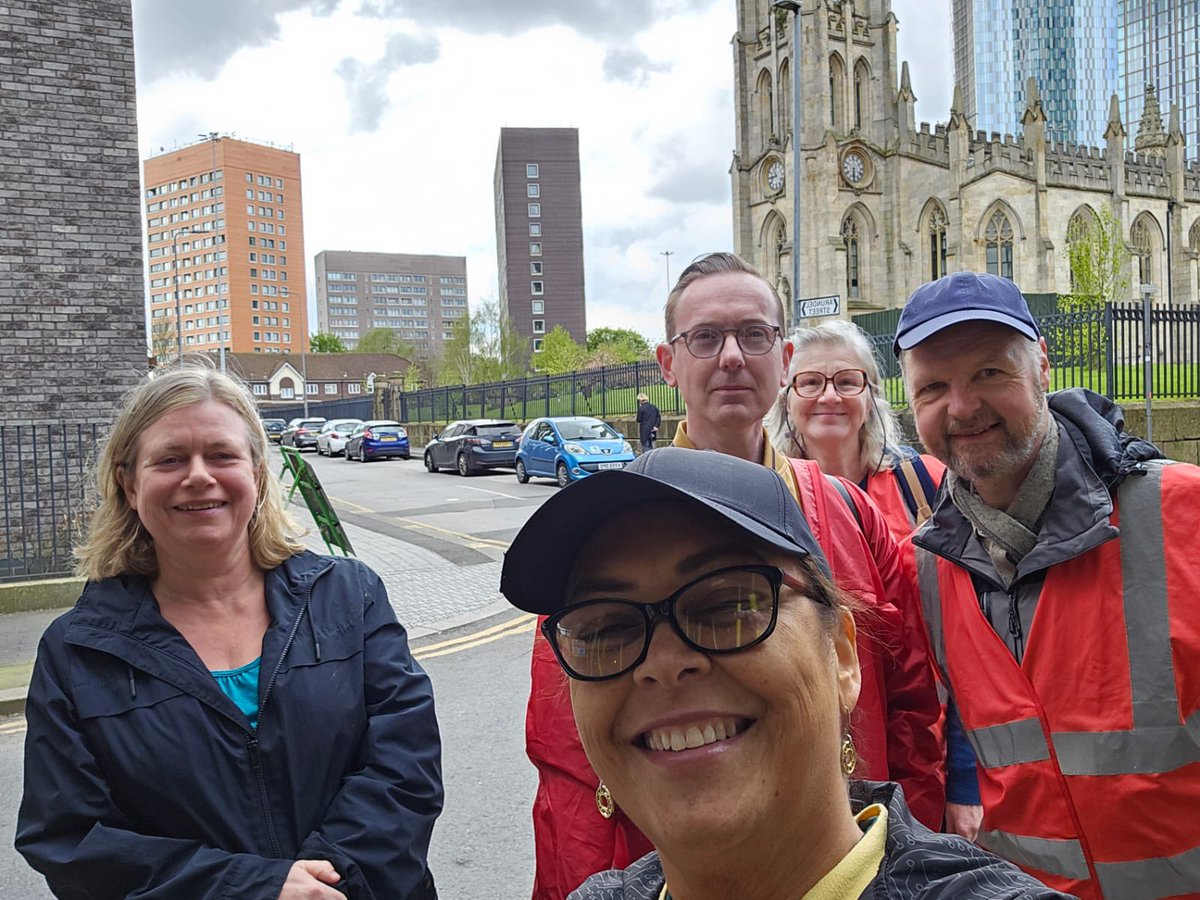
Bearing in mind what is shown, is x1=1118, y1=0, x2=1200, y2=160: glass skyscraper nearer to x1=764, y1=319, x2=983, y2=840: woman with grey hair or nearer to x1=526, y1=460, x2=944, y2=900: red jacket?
x1=764, y1=319, x2=983, y2=840: woman with grey hair

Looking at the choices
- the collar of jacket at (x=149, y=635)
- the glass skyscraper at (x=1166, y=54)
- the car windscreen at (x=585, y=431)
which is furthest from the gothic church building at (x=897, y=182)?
the glass skyscraper at (x=1166, y=54)

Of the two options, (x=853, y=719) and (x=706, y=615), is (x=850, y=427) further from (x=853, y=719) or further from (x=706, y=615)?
(x=706, y=615)

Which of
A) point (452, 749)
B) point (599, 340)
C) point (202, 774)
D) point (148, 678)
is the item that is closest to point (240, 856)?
point (202, 774)

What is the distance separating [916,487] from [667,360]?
1.13 meters

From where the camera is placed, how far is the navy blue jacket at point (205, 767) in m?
2.00

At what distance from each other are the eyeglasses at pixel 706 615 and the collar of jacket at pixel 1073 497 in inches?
37.2

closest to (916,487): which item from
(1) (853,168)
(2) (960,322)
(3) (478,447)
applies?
(2) (960,322)

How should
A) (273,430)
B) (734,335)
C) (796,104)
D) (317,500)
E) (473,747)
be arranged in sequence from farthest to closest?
(273,430)
(796,104)
(317,500)
(473,747)
(734,335)

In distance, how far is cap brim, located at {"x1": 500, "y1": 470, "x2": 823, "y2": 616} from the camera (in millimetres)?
1154

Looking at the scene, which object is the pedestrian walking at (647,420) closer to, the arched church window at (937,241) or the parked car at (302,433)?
the parked car at (302,433)

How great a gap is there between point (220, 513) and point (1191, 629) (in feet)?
7.39

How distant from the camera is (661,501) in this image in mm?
1204

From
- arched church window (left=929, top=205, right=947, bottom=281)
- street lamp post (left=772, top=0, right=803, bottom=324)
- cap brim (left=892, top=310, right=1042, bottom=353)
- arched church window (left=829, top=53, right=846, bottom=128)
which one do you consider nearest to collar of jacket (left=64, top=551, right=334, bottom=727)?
cap brim (left=892, top=310, right=1042, bottom=353)

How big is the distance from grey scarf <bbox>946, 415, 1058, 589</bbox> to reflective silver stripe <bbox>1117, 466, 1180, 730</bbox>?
7.0 inches
